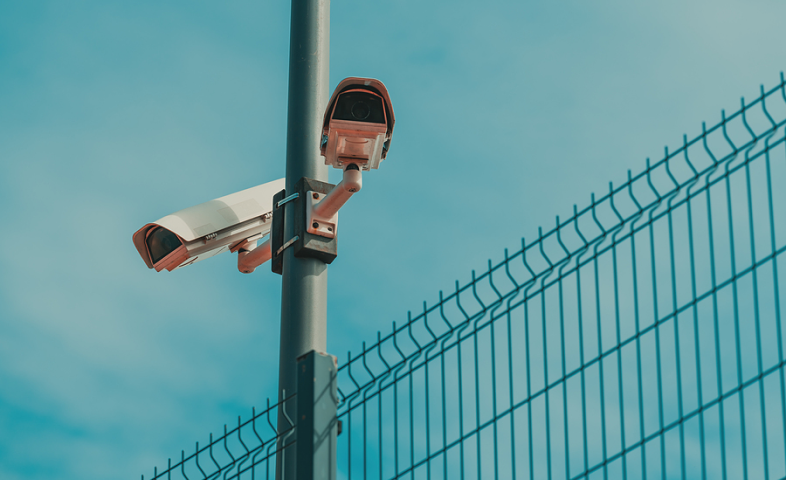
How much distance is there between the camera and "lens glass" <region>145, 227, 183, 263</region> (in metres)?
6.50

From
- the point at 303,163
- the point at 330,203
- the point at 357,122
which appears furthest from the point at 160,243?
Answer: the point at 357,122

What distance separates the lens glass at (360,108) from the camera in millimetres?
5762

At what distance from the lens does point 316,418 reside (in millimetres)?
4559

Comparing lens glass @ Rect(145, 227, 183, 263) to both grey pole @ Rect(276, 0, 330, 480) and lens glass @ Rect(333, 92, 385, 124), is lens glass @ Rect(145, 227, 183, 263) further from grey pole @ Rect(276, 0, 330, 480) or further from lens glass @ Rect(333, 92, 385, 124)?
lens glass @ Rect(333, 92, 385, 124)

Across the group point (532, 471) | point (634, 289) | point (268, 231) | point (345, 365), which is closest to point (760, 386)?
point (634, 289)

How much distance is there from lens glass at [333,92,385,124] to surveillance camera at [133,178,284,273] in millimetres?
1199

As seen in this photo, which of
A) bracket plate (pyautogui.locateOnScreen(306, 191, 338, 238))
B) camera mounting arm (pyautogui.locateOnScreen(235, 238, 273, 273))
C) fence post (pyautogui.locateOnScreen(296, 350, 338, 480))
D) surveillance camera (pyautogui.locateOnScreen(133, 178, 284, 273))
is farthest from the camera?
camera mounting arm (pyautogui.locateOnScreen(235, 238, 273, 273))

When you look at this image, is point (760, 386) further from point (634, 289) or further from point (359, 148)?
point (359, 148)

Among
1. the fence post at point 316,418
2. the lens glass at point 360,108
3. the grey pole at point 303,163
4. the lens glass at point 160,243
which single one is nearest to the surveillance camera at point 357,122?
the lens glass at point 360,108

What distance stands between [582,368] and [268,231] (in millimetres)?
3460

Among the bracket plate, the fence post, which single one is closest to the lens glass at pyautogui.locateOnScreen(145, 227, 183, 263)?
the bracket plate

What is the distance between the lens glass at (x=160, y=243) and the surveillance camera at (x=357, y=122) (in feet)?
4.11

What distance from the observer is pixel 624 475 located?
3.62 metres

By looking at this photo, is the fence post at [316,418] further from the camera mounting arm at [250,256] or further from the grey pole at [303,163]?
the camera mounting arm at [250,256]
